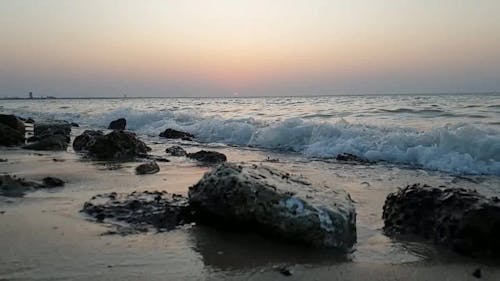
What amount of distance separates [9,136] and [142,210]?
807 cm

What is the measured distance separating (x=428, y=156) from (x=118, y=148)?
20.4ft

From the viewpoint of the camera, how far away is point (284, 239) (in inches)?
162

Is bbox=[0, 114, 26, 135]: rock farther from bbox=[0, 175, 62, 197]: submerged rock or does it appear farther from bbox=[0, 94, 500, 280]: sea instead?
bbox=[0, 175, 62, 197]: submerged rock

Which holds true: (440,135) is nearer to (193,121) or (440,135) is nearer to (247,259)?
(247,259)

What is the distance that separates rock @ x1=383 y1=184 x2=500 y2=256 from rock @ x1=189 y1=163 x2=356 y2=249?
0.59 meters

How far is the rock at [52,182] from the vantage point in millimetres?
6264

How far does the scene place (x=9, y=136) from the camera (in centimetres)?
1155

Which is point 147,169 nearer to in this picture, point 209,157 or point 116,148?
point 209,157

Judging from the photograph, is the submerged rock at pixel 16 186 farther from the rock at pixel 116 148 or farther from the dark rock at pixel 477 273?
the dark rock at pixel 477 273

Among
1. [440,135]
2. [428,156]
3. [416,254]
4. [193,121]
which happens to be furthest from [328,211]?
[193,121]

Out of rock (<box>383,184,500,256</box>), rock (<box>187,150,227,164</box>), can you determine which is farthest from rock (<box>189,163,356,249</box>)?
rock (<box>187,150,227,164</box>)

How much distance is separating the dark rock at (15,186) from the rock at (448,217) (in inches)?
160

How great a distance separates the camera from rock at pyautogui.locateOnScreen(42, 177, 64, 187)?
20.6 feet

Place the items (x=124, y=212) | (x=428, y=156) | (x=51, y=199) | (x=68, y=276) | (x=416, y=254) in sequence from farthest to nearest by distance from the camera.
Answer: (x=428, y=156) < (x=51, y=199) < (x=124, y=212) < (x=416, y=254) < (x=68, y=276)
